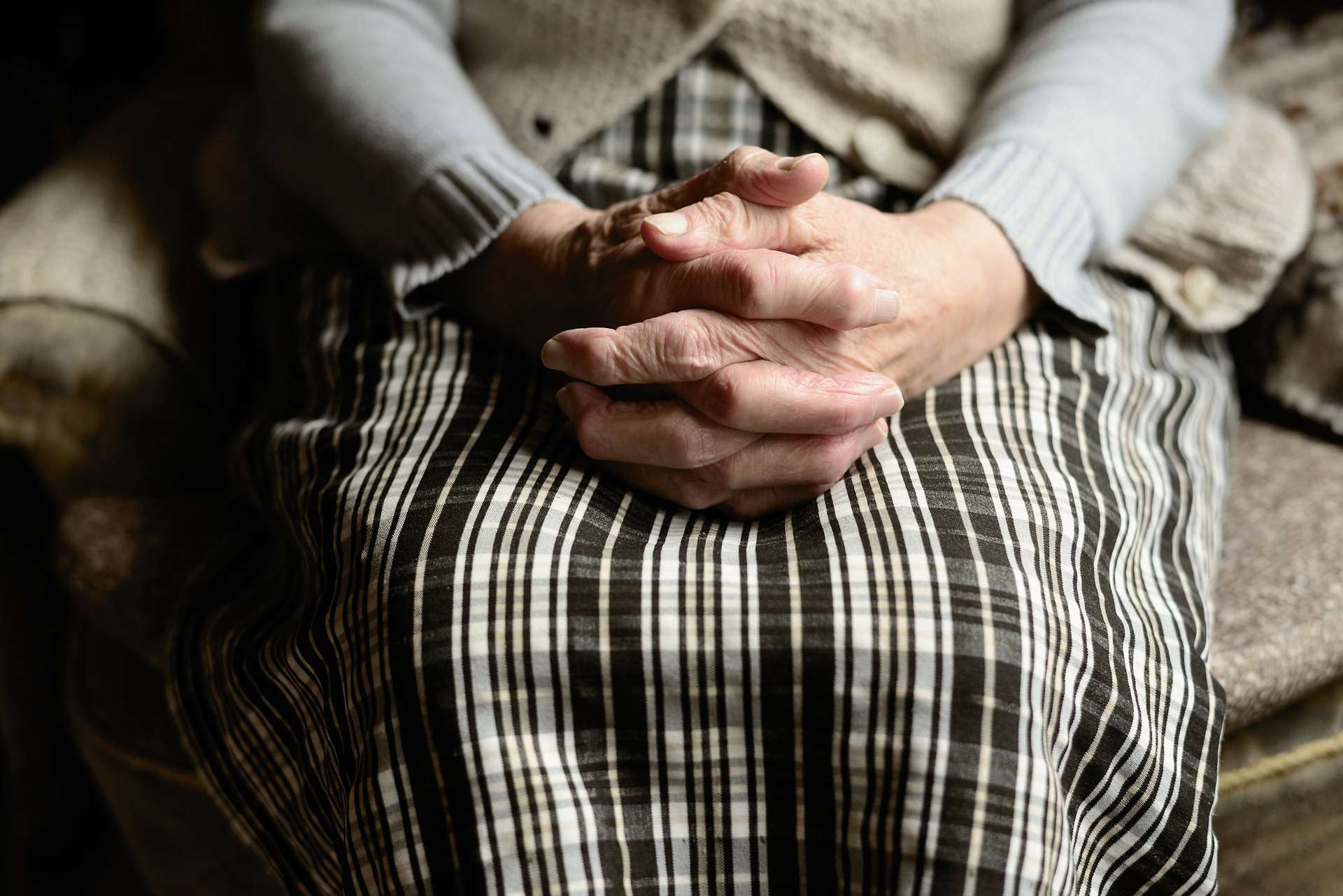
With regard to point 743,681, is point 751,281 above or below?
above

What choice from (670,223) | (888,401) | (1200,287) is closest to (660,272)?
(670,223)

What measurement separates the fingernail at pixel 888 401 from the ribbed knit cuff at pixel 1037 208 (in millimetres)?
181

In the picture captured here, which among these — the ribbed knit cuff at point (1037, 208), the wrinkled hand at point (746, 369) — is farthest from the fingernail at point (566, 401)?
the ribbed knit cuff at point (1037, 208)

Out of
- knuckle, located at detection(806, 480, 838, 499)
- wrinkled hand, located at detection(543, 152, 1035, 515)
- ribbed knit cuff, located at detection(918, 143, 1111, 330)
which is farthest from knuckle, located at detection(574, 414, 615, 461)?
ribbed knit cuff, located at detection(918, 143, 1111, 330)

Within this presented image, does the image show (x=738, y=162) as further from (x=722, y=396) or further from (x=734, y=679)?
(x=734, y=679)

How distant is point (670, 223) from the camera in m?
0.49

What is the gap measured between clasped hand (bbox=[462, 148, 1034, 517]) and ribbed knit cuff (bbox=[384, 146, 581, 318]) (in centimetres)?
8

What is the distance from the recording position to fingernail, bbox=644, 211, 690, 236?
1.60ft

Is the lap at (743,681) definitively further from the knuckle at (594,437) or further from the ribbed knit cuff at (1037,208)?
the ribbed knit cuff at (1037,208)

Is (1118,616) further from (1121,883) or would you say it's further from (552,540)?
(552,540)

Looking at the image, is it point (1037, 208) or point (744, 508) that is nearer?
point (744, 508)

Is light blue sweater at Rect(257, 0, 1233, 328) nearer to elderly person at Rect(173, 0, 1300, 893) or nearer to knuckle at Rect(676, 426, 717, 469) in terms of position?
elderly person at Rect(173, 0, 1300, 893)

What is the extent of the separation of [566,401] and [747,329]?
101mm

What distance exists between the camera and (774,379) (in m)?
0.48
